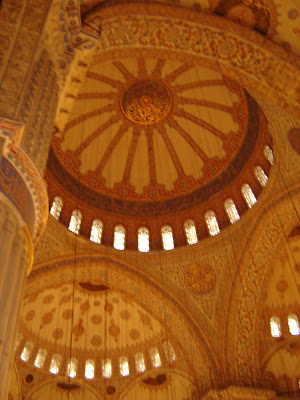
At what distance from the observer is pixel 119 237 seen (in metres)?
12.1

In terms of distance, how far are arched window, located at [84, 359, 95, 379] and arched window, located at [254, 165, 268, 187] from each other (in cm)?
775

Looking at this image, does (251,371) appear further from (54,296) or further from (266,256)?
(54,296)

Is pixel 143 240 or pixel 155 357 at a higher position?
pixel 143 240

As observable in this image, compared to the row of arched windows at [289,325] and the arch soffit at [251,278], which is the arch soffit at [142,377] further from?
the row of arched windows at [289,325]

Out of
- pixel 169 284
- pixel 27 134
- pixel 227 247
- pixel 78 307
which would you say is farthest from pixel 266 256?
pixel 27 134

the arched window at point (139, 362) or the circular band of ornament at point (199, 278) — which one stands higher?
the circular band of ornament at point (199, 278)

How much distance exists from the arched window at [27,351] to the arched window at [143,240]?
4.50 m

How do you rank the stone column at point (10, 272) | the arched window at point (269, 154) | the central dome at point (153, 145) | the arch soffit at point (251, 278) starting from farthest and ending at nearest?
the central dome at point (153, 145), the arched window at point (269, 154), the arch soffit at point (251, 278), the stone column at point (10, 272)

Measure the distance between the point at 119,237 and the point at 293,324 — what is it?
5.54m

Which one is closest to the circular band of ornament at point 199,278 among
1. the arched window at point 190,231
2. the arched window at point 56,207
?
the arched window at point 190,231

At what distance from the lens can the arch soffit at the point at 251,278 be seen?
10438 millimetres

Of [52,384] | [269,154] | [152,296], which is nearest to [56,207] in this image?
[152,296]

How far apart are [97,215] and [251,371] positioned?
6.06 meters

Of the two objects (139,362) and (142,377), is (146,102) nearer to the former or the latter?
(139,362)
